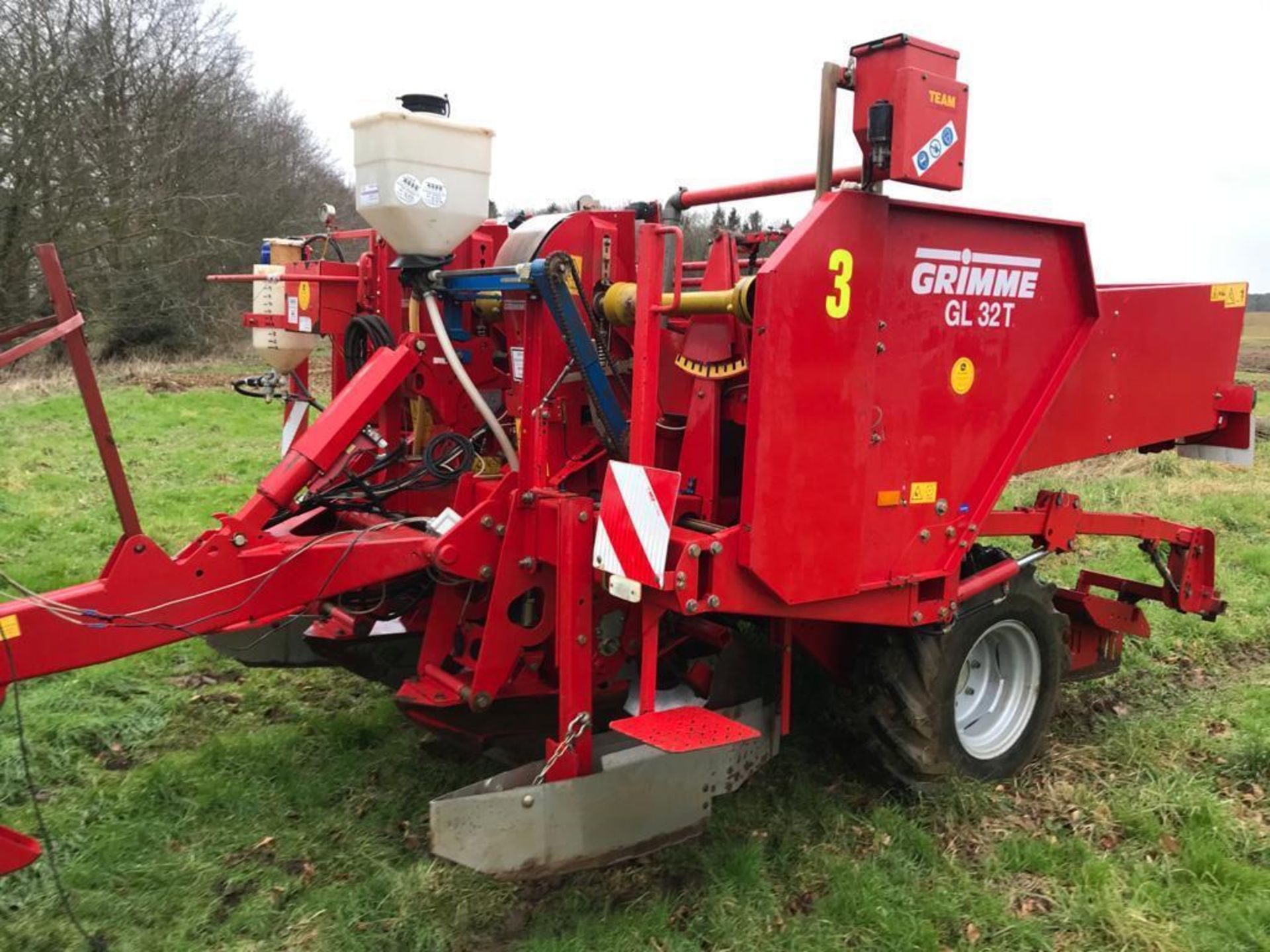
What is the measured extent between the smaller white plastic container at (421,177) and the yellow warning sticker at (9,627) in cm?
164

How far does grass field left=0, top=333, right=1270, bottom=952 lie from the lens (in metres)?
2.95

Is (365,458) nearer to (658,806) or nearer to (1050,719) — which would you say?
(658,806)

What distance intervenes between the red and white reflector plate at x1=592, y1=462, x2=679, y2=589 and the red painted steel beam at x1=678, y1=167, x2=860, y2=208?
135 centimetres

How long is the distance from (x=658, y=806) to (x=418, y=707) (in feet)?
3.14

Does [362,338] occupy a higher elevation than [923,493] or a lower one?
higher

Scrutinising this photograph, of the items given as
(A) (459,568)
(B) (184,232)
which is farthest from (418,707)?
(B) (184,232)

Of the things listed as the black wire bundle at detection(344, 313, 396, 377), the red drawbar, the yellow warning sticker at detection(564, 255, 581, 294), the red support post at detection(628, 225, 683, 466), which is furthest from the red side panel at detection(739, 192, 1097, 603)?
the red drawbar

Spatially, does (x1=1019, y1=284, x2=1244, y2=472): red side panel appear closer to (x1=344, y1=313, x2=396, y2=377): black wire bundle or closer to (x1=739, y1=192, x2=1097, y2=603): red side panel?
(x1=739, y1=192, x2=1097, y2=603): red side panel

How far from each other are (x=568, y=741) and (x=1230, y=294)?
11.2ft

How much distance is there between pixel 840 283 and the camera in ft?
9.28

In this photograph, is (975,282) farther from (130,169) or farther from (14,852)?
(130,169)

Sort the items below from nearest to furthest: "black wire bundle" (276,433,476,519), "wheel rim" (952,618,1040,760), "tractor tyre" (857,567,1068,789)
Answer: "tractor tyre" (857,567,1068,789), "black wire bundle" (276,433,476,519), "wheel rim" (952,618,1040,760)

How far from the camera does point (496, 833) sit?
2.75 metres

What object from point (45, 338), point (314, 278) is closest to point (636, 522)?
point (45, 338)
